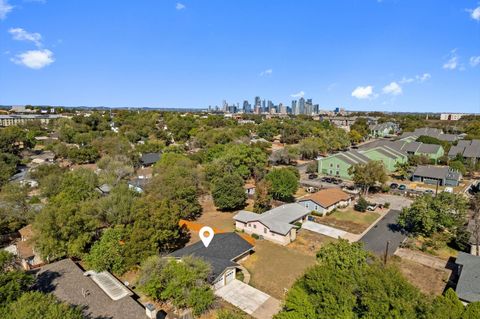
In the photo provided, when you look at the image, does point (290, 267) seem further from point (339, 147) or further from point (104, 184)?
point (339, 147)

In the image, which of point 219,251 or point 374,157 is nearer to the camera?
point 219,251

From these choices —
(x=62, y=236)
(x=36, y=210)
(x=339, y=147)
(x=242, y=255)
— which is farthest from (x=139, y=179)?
(x=339, y=147)

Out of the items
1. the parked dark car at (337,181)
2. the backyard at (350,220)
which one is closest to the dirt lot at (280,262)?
the backyard at (350,220)

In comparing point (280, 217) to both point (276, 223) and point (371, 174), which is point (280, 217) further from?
point (371, 174)

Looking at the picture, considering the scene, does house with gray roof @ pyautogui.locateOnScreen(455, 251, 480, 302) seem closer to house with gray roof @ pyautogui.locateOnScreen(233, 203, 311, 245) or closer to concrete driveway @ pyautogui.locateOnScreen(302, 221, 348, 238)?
concrete driveway @ pyautogui.locateOnScreen(302, 221, 348, 238)

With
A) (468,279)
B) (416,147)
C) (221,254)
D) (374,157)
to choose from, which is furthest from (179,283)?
(416,147)

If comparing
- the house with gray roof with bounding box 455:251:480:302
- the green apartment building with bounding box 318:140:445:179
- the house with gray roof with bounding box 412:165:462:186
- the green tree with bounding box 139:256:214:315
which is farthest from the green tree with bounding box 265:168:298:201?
the house with gray roof with bounding box 412:165:462:186
